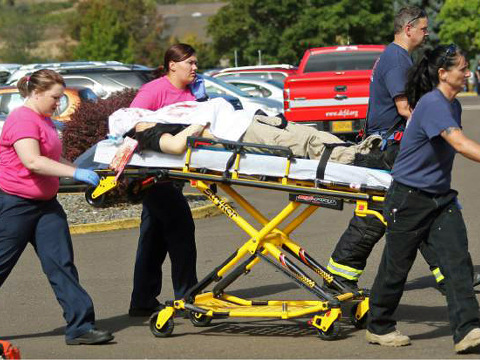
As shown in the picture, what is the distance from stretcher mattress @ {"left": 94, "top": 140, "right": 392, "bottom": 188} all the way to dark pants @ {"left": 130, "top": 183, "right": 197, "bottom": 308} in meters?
0.73

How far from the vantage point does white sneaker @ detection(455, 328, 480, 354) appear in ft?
20.6

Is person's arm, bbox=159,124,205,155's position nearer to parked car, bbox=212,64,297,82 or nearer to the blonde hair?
the blonde hair

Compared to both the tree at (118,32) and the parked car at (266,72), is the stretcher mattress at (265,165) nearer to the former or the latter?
the parked car at (266,72)

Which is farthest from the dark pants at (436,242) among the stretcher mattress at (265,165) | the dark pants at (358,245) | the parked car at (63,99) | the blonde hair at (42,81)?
the parked car at (63,99)

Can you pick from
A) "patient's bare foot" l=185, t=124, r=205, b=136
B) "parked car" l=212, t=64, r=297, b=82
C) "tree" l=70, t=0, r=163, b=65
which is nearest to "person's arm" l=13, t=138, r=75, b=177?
"patient's bare foot" l=185, t=124, r=205, b=136

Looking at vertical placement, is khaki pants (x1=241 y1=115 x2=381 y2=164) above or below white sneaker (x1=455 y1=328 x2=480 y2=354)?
above

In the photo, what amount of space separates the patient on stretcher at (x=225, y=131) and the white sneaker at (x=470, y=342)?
1251mm

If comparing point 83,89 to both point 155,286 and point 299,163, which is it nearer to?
point 155,286

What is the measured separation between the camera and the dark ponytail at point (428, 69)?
21.1 ft

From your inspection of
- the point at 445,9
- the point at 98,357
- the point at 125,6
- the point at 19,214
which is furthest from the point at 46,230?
the point at 125,6

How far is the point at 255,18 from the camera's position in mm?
79125

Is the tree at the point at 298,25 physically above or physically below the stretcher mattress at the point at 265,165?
below

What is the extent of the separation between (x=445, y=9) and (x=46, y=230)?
70612 millimetres

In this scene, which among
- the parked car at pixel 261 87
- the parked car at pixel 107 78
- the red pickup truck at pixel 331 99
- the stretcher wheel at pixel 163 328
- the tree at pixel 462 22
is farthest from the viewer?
the tree at pixel 462 22
